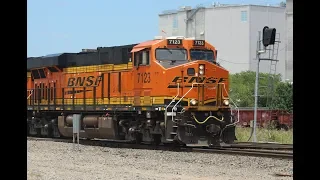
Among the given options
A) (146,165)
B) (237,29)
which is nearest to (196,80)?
(146,165)

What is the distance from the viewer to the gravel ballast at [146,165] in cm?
961

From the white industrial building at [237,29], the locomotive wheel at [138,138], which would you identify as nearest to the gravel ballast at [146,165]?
the locomotive wheel at [138,138]

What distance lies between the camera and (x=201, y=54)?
16.8 meters

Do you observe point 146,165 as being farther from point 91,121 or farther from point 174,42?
point 91,121

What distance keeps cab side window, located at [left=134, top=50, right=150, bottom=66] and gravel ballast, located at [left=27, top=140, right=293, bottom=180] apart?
2.90 metres

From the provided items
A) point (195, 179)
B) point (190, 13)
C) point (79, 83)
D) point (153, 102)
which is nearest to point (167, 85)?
point (153, 102)

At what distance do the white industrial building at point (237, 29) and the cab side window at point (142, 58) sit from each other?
72.0 m

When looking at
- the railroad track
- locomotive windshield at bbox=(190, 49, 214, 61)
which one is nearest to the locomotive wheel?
the railroad track

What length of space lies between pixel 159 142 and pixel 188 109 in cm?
197

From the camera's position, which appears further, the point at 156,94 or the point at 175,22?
the point at 175,22

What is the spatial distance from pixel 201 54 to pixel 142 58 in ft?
6.26

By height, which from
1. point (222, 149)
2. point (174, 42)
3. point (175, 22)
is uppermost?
point (175, 22)
